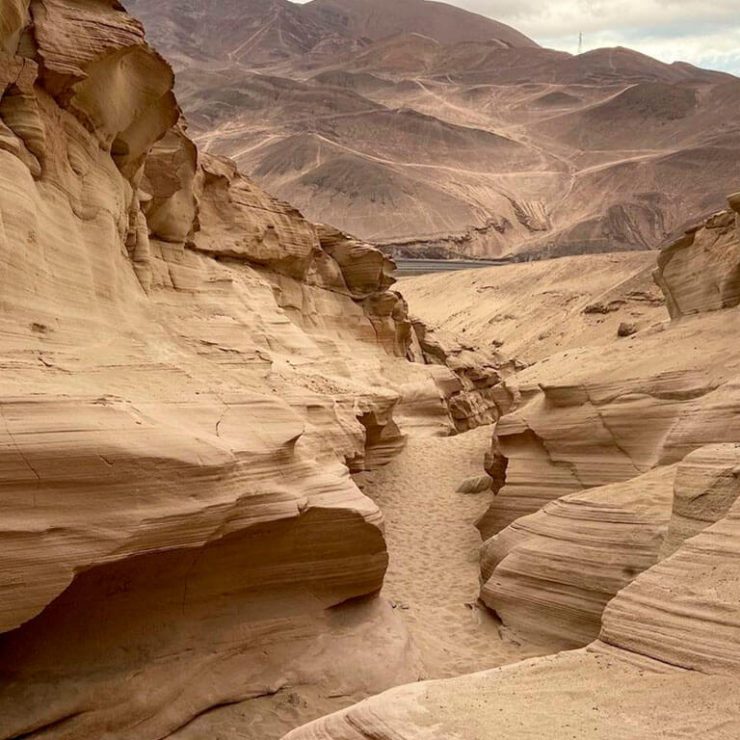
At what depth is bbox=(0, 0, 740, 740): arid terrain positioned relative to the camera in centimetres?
473

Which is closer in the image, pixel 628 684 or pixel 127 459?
pixel 628 684

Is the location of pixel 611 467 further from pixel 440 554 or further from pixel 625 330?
pixel 625 330

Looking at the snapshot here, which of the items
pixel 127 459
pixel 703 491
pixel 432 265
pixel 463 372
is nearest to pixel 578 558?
pixel 703 491

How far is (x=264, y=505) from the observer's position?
654cm

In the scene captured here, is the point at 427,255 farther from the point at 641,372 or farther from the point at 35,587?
the point at 35,587

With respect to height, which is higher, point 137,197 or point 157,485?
point 137,197

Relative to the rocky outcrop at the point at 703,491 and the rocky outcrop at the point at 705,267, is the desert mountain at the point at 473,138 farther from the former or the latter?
the rocky outcrop at the point at 703,491

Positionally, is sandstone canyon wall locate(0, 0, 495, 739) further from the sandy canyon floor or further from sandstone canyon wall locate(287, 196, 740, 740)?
sandstone canyon wall locate(287, 196, 740, 740)

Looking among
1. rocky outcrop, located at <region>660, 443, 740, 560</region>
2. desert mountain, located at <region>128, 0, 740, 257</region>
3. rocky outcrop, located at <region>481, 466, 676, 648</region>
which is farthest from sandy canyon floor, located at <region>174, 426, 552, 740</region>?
desert mountain, located at <region>128, 0, 740, 257</region>

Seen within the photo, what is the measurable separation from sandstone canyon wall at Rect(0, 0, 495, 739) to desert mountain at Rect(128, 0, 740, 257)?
1784 inches

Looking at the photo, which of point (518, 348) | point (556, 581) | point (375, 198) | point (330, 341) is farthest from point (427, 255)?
point (556, 581)

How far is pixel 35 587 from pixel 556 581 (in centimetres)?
470

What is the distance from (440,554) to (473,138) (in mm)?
67046

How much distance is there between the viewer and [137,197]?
32.3ft
